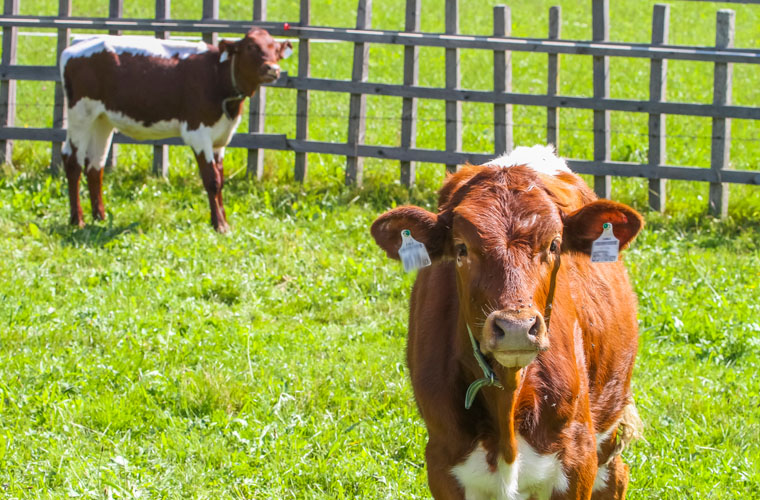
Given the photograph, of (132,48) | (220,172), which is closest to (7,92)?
(132,48)

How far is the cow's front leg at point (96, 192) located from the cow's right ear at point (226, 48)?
1637mm

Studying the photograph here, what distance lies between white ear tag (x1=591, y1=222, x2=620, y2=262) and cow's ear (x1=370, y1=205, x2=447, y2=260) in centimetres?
56

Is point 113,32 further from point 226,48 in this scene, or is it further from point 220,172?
point 220,172

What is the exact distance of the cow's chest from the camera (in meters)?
3.37

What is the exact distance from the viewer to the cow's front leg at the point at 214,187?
8.84 metres

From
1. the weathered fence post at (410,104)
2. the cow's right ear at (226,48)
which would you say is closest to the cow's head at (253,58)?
the cow's right ear at (226,48)

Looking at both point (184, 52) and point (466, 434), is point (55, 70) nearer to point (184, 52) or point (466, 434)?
point (184, 52)

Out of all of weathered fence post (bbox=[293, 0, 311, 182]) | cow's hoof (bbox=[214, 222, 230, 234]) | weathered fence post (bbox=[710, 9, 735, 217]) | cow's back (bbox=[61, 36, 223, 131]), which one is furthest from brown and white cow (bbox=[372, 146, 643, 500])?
weathered fence post (bbox=[293, 0, 311, 182])

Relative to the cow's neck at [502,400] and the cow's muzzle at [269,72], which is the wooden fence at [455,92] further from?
the cow's neck at [502,400]

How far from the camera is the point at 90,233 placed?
339 inches

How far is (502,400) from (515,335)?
0.50 metres

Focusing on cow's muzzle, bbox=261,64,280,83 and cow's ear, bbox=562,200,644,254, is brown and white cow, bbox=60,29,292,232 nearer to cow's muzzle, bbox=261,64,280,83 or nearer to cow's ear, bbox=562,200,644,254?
cow's muzzle, bbox=261,64,280,83

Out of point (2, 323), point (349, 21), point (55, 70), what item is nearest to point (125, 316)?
point (2, 323)

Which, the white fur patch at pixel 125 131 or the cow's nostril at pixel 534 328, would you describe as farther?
the white fur patch at pixel 125 131
